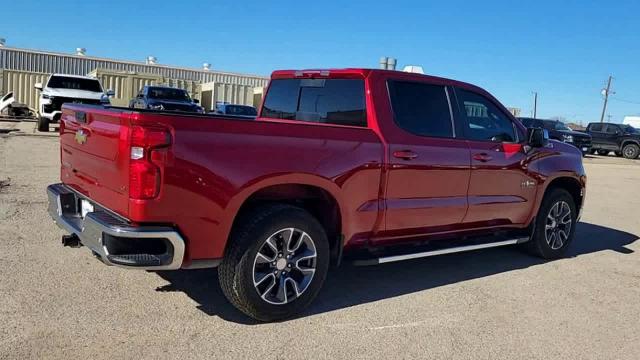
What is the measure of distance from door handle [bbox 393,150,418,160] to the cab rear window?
1.25 feet

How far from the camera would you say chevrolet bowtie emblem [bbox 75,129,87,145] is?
4.32m

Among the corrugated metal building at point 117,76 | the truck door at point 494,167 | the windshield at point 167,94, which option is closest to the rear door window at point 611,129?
the corrugated metal building at point 117,76

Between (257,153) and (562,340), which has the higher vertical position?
(257,153)

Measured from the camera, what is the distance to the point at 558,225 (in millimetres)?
6797

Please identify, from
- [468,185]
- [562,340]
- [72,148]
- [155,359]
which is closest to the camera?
[155,359]

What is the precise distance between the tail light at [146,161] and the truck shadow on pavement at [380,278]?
1.24m

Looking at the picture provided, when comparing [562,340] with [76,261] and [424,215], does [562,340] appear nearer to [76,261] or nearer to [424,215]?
[424,215]

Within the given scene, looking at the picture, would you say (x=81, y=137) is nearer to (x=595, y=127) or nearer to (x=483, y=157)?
(x=483, y=157)

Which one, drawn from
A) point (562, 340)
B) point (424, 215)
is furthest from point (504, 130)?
point (562, 340)

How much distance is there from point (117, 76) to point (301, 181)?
3215 cm

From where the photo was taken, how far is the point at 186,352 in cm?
362

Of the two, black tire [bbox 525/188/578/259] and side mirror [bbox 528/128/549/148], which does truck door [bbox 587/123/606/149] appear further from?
side mirror [bbox 528/128/549/148]

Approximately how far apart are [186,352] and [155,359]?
206mm

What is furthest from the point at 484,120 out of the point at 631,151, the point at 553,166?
the point at 631,151
